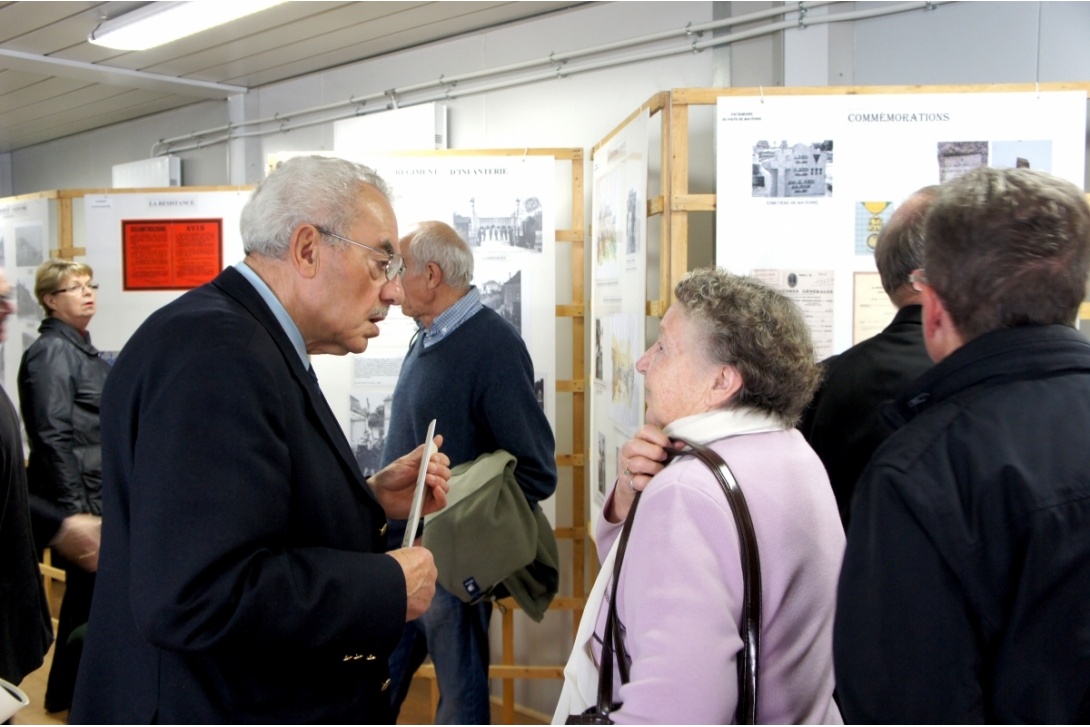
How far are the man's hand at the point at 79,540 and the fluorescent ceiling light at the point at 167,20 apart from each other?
102 inches

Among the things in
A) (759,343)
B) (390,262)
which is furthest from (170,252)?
(759,343)

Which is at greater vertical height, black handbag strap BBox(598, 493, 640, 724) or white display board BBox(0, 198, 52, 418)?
white display board BBox(0, 198, 52, 418)

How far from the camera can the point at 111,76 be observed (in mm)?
5359

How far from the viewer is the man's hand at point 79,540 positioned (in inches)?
→ 81.0

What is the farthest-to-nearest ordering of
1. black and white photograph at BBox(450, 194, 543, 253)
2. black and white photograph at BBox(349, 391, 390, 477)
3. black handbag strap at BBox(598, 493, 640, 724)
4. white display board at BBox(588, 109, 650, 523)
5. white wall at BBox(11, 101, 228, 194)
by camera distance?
white wall at BBox(11, 101, 228, 194) → black and white photograph at BBox(349, 391, 390, 477) → black and white photograph at BBox(450, 194, 543, 253) → white display board at BBox(588, 109, 650, 523) → black handbag strap at BBox(598, 493, 640, 724)

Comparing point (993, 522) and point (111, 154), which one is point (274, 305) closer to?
point (993, 522)

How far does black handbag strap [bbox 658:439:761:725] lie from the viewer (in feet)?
4.09

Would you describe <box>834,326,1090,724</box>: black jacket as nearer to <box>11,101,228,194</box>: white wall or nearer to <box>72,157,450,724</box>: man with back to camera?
<box>72,157,450,724</box>: man with back to camera

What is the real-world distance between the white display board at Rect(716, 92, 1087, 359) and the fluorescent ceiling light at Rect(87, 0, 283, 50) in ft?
7.53

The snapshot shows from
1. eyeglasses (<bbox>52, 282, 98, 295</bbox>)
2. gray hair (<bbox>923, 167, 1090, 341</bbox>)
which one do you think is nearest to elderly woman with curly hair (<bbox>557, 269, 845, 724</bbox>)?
gray hair (<bbox>923, 167, 1090, 341</bbox>)

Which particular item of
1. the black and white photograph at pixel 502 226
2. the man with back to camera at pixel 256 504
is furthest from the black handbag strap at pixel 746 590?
the black and white photograph at pixel 502 226

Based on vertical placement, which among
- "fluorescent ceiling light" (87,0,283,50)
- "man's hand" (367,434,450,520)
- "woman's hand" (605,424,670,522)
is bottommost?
"man's hand" (367,434,450,520)

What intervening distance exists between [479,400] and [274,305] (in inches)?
51.9

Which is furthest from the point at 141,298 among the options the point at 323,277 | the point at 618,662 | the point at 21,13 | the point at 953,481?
the point at 953,481
